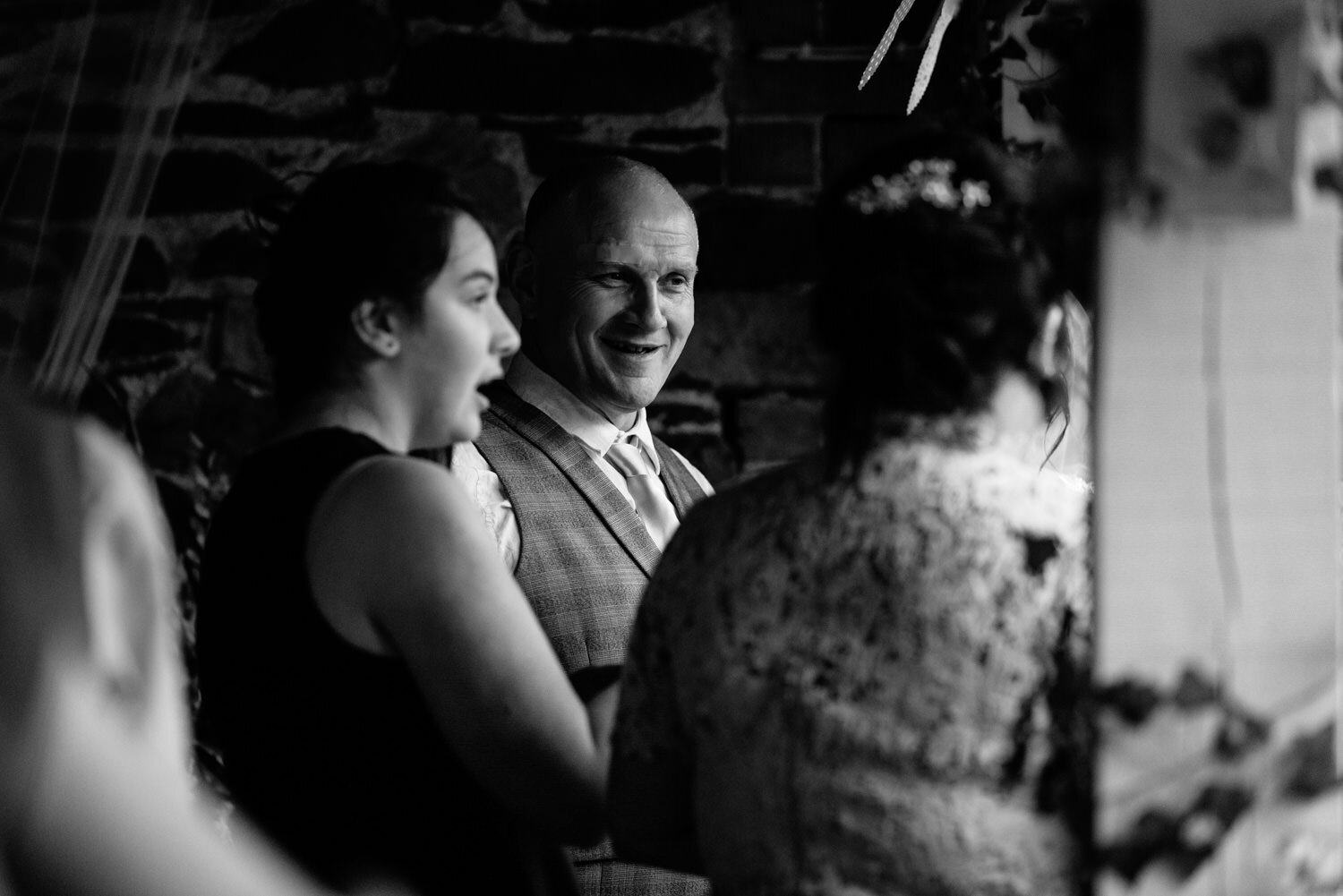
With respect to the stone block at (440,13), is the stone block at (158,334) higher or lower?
lower

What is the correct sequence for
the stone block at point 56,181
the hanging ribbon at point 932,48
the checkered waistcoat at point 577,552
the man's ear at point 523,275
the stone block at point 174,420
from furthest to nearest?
the stone block at point 174,420
the man's ear at point 523,275
the checkered waistcoat at point 577,552
the hanging ribbon at point 932,48
the stone block at point 56,181

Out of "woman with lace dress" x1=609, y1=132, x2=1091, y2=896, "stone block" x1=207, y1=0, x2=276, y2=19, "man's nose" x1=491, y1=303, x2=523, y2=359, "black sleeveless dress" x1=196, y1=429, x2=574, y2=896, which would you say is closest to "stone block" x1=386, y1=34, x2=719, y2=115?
"stone block" x1=207, y1=0, x2=276, y2=19

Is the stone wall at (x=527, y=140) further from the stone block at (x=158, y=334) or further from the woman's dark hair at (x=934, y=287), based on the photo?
the woman's dark hair at (x=934, y=287)

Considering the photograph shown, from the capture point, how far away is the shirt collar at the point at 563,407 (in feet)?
9.30

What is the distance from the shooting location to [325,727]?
172 cm

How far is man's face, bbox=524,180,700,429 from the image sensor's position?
9.45ft

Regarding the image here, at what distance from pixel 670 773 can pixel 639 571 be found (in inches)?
39.5

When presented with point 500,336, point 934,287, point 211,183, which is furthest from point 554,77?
point 934,287

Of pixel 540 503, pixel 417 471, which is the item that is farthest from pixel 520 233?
pixel 417 471

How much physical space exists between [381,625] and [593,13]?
2.09m

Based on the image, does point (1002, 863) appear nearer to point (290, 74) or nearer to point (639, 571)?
point (639, 571)

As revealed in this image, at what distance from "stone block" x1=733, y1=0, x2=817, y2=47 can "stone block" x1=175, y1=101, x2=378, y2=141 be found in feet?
2.55

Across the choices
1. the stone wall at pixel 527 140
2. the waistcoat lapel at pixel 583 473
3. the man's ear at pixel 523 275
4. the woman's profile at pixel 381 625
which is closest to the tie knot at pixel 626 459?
the waistcoat lapel at pixel 583 473

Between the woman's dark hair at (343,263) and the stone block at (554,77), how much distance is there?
Result: 5.41 feet
